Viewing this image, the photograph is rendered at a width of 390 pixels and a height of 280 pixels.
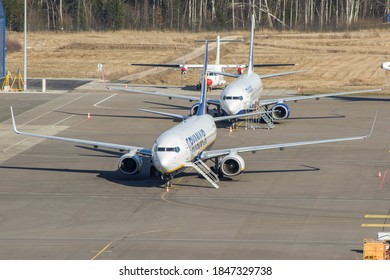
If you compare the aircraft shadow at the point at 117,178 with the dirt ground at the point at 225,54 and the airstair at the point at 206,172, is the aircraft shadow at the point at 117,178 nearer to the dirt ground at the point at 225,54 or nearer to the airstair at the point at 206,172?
the airstair at the point at 206,172

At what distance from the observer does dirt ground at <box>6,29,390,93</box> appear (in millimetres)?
120938

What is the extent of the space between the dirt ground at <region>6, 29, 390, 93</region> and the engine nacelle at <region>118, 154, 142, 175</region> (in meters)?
52.8

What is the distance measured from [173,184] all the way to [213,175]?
271 cm

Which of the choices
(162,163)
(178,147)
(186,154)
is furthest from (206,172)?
(162,163)

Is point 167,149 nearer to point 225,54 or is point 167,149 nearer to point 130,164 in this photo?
point 130,164

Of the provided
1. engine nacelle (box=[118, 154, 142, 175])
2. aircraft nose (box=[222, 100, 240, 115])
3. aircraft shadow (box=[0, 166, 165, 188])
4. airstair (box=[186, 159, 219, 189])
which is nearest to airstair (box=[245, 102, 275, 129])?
aircraft nose (box=[222, 100, 240, 115])

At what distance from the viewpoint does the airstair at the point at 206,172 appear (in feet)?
184

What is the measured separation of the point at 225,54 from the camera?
14562cm

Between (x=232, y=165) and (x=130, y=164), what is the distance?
6.13 m

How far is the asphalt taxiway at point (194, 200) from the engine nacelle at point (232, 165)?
741mm

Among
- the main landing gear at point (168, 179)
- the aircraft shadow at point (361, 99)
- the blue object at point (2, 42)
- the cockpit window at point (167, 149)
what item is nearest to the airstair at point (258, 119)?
the aircraft shadow at point (361, 99)

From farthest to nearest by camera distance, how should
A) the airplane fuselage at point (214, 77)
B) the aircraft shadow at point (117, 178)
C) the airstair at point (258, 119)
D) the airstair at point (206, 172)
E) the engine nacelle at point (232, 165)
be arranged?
1. the airplane fuselage at point (214, 77)
2. the airstair at point (258, 119)
3. the aircraft shadow at point (117, 178)
4. the engine nacelle at point (232, 165)
5. the airstair at point (206, 172)

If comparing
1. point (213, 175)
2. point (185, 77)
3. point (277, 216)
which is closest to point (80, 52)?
point (185, 77)

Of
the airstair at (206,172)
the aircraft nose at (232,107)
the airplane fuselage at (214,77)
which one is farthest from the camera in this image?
the airplane fuselage at (214,77)
